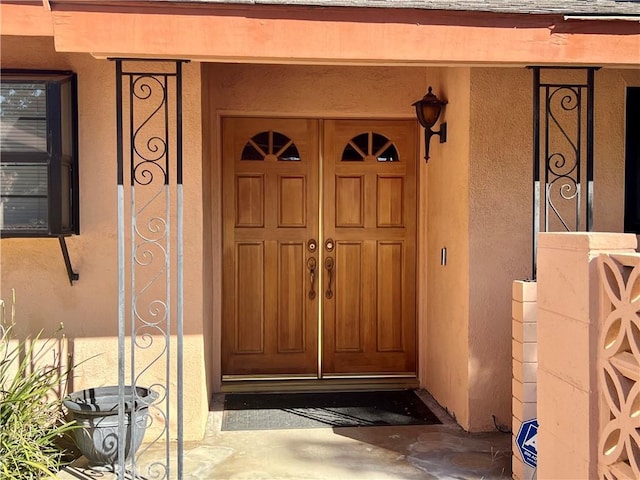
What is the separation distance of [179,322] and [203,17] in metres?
1.56

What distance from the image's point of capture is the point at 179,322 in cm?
367

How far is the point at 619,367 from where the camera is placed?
2.05m

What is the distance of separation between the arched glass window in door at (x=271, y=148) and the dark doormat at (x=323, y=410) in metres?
1.98

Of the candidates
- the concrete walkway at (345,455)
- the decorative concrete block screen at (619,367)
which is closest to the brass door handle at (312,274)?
the concrete walkway at (345,455)

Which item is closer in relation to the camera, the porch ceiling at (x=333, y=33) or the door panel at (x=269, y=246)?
the porch ceiling at (x=333, y=33)

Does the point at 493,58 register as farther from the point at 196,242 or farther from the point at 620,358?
the point at 196,242

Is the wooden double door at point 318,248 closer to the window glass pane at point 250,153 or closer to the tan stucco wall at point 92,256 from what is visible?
the window glass pane at point 250,153

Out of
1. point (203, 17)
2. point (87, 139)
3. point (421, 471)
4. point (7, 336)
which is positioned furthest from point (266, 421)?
point (203, 17)

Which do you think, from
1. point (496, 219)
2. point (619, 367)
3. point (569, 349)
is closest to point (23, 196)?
point (496, 219)

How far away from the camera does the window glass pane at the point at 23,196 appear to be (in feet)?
13.7

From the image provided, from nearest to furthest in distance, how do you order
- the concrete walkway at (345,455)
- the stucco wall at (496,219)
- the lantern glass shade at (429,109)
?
the concrete walkway at (345,455)
the stucco wall at (496,219)
the lantern glass shade at (429,109)

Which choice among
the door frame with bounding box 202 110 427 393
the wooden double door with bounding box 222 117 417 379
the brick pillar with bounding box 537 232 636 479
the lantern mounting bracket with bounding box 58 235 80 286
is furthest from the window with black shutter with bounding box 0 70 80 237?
the brick pillar with bounding box 537 232 636 479

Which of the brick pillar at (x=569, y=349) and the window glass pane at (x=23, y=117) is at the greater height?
the window glass pane at (x=23, y=117)

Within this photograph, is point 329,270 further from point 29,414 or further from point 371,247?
point 29,414
